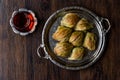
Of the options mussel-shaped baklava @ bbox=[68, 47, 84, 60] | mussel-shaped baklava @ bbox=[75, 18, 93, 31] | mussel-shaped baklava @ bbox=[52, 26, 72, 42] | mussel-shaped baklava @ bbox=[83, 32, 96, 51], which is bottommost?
mussel-shaped baklava @ bbox=[68, 47, 84, 60]

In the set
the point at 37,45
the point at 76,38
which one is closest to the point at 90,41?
the point at 76,38

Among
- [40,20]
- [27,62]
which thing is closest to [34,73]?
[27,62]

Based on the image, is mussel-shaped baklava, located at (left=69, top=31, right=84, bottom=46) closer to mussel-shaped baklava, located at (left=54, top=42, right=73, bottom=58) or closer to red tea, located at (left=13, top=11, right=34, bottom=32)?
mussel-shaped baklava, located at (left=54, top=42, right=73, bottom=58)

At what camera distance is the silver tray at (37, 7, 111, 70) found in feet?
3.40

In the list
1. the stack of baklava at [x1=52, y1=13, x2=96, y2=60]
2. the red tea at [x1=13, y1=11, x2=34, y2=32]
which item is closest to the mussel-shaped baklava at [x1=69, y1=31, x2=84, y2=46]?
the stack of baklava at [x1=52, y1=13, x2=96, y2=60]

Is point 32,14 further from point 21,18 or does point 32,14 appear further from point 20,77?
point 20,77

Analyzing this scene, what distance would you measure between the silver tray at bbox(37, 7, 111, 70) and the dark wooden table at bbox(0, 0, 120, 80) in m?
0.01

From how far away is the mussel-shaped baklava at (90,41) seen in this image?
3.36ft

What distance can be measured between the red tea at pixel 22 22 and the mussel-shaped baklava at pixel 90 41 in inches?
6.3

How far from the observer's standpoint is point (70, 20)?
1.03 m

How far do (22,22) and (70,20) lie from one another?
14 centimetres

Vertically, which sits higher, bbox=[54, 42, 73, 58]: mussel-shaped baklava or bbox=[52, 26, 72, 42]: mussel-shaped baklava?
bbox=[52, 26, 72, 42]: mussel-shaped baklava

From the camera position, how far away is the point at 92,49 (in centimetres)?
103

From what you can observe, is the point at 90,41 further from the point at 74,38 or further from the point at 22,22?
the point at 22,22
